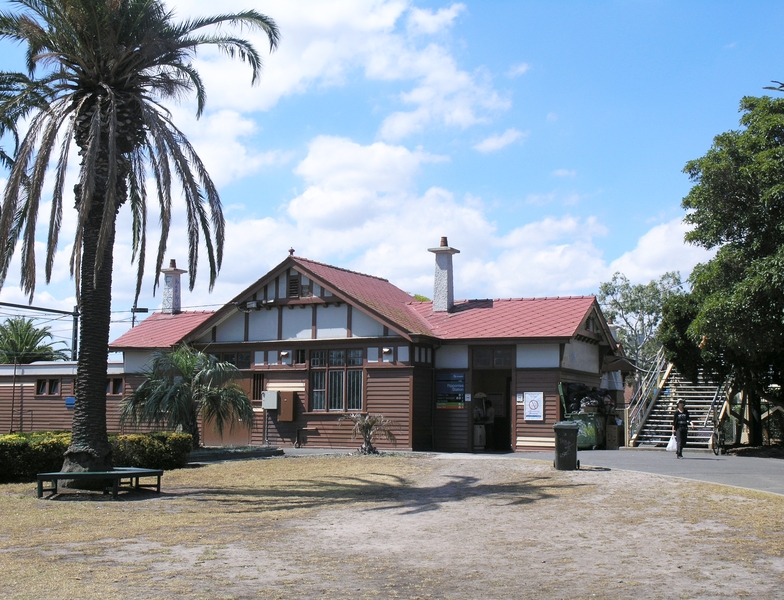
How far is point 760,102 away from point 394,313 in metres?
12.0

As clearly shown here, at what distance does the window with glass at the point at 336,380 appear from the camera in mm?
26422

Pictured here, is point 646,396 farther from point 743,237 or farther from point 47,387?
point 47,387

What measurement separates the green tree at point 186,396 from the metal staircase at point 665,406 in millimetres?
11972

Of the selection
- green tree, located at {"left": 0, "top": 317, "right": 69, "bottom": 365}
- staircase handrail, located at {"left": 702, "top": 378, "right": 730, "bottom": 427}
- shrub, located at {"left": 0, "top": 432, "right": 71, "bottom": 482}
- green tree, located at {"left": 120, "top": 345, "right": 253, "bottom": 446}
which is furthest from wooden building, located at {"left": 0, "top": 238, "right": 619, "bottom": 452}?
green tree, located at {"left": 0, "top": 317, "right": 69, "bottom": 365}

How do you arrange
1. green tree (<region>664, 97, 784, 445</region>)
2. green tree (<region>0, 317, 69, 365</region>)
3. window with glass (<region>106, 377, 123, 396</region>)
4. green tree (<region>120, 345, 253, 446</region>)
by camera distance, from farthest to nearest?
green tree (<region>0, 317, 69, 365</region>) < window with glass (<region>106, 377, 123, 396</region>) < green tree (<region>120, 345, 253, 446</region>) < green tree (<region>664, 97, 784, 445</region>)

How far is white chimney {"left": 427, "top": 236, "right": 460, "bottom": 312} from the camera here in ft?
93.4

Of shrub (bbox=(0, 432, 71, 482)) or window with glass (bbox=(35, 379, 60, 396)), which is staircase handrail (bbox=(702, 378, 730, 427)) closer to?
shrub (bbox=(0, 432, 71, 482))

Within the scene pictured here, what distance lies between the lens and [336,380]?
26797 mm

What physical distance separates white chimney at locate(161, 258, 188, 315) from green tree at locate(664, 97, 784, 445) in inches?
813

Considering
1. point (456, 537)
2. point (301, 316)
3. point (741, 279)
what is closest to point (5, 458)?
point (456, 537)

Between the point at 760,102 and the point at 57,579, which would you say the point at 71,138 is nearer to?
the point at 57,579

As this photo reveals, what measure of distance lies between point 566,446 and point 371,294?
12.0 metres

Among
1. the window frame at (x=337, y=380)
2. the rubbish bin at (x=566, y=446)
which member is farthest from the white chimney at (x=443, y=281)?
the rubbish bin at (x=566, y=446)

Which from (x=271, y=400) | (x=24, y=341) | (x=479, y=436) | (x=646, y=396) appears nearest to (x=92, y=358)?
(x=271, y=400)
